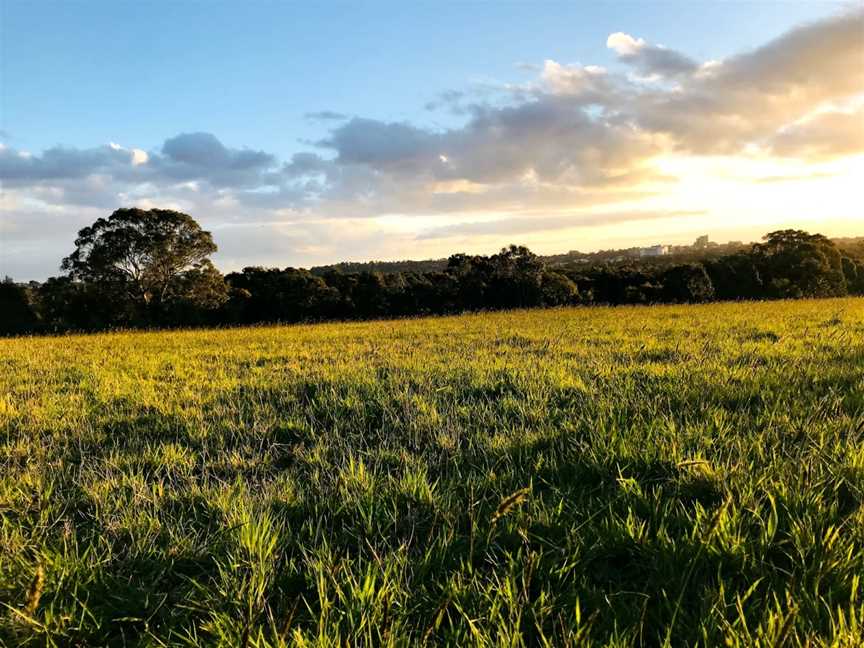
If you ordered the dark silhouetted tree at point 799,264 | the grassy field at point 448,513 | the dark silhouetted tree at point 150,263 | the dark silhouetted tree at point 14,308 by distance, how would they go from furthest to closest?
the dark silhouetted tree at point 799,264
the dark silhouetted tree at point 14,308
the dark silhouetted tree at point 150,263
the grassy field at point 448,513

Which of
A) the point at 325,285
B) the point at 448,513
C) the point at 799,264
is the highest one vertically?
the point at 325,285

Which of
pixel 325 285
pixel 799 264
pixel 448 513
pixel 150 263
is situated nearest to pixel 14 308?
pixel 150 263

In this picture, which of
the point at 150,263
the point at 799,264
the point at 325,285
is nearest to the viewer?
the point at 150,263

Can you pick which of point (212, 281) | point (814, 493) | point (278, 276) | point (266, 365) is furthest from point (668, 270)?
point (814, 493)

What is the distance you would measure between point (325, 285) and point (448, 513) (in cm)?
4415

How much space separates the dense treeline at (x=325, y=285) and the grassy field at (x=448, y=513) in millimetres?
27044

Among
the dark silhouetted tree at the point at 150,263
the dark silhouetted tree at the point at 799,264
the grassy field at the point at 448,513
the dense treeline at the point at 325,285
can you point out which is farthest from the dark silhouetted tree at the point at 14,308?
the dark silhouetted tree at the point at 799,264

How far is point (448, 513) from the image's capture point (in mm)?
3041

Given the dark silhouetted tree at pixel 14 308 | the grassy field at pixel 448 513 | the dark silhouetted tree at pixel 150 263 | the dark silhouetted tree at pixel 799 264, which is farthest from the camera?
the dark silhouetted tree at pixel 799 264

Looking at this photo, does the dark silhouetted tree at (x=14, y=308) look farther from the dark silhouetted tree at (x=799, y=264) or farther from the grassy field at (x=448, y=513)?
the dark silhouetted tree at (x=799, y=264)

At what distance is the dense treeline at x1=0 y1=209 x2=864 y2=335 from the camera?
34719mm

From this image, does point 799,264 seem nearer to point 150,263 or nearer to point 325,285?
point 325,285

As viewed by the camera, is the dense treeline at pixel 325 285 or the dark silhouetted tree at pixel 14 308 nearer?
the dense treeline at pixel 325 285

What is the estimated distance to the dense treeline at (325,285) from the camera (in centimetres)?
3472
